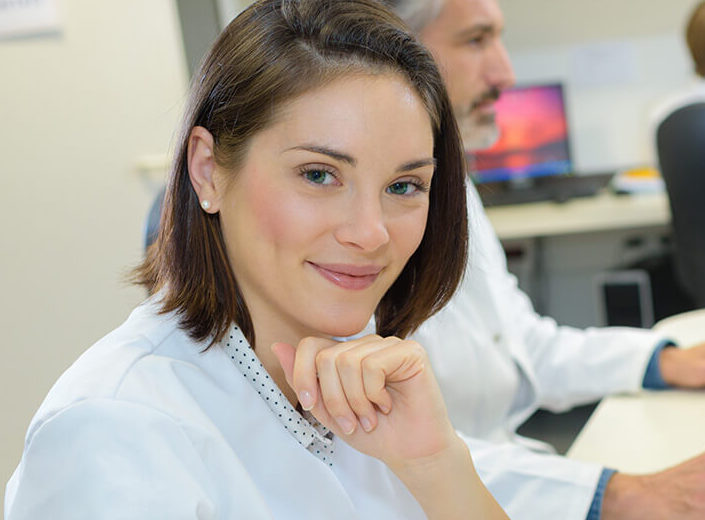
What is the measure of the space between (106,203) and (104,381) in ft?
5.20

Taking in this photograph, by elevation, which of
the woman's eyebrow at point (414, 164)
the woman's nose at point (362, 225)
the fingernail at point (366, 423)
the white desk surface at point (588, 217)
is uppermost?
the woman's eyebrow at point (414, 164)

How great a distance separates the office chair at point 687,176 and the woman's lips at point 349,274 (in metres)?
1.61

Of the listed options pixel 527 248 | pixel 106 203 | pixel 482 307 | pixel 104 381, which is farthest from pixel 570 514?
pixel 527 248

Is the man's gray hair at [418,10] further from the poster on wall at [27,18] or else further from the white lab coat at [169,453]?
the poster on wall at [27,18]

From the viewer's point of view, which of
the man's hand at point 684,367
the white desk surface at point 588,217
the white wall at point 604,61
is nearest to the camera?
the man's hand at point 684,367

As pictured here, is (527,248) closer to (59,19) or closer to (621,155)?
(621,155)

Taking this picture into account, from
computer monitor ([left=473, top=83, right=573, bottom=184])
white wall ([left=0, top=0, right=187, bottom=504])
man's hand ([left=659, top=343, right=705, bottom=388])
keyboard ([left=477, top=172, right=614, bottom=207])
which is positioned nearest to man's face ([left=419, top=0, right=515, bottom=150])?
man's hand ([left=659, top=343, right=705, bottom=388])

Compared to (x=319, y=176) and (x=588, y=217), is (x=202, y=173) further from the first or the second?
(x=588, y=217)

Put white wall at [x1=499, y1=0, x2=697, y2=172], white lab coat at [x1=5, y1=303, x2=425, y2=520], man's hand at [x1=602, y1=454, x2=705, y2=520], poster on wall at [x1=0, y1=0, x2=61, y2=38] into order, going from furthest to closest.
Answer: white wall at [x1=499, y1=0, x2=697, y2=172] → poster on wall at [x1=0, y1=0, x2=61, y2=38] → man's hand at [x1=602, y1=454, x2=705, y2=520] → white lab coat at [x1=5, y1=303, x2=425, y2=520]

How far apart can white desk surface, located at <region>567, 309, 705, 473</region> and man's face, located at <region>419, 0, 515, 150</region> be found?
54cm

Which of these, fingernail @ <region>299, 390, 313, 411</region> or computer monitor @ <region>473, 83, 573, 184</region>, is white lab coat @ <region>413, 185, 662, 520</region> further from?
computer monitor @ <region>473, 83, 573, 184</region>

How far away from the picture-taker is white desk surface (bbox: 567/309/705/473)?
99 cm

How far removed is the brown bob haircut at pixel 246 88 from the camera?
0.71m

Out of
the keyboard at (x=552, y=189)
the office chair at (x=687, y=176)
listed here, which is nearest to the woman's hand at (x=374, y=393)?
the office chair at (x=687, y=176)
